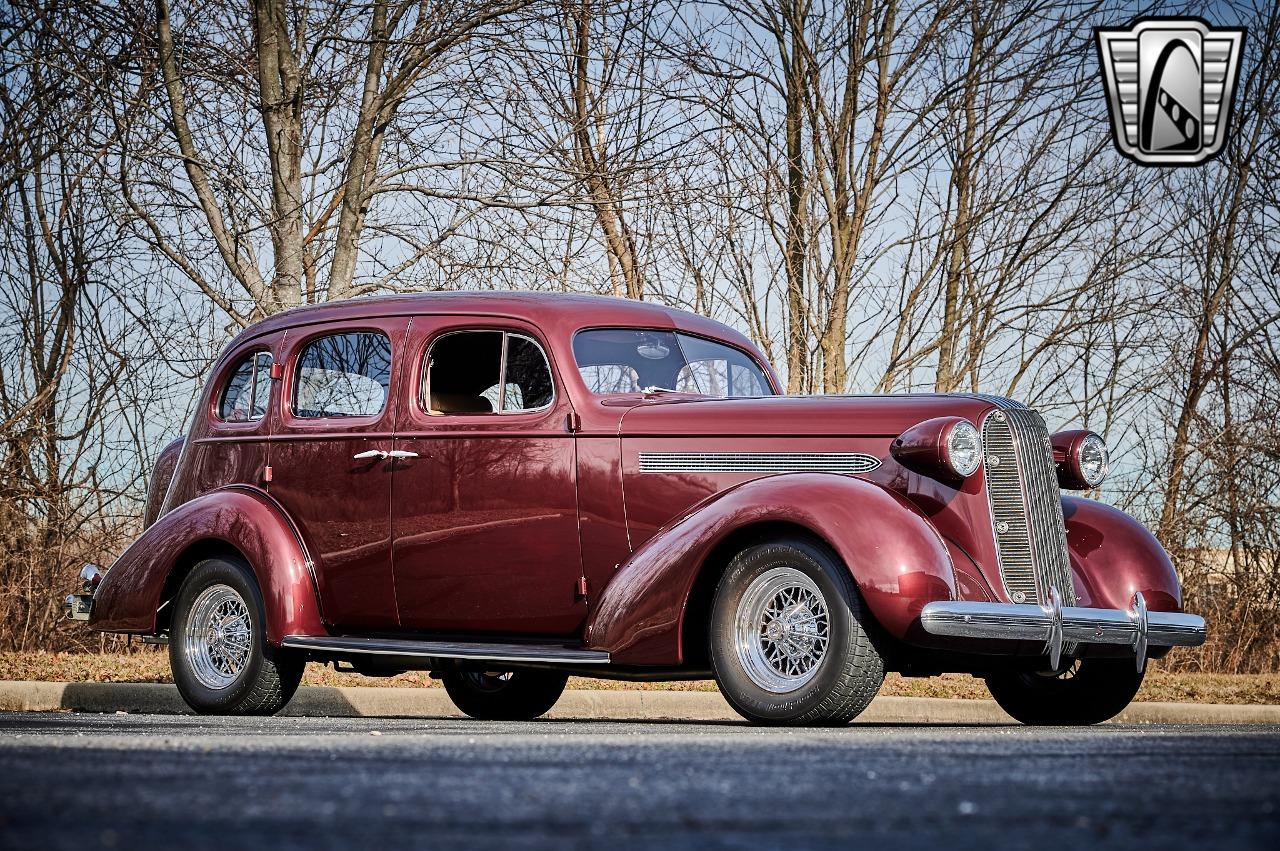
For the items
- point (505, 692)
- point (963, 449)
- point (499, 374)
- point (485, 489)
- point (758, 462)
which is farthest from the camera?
point (505, 692)

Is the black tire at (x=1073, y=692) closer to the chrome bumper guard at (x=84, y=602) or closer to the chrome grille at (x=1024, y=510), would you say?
the chrome grille at (x=1024, y=510)

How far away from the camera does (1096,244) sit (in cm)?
1391

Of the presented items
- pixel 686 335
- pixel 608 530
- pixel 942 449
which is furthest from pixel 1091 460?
pixel 608 530

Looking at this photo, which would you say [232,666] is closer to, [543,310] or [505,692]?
[505,692]

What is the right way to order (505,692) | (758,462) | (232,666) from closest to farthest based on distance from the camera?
(758,462) → (232,666) → (505,692)

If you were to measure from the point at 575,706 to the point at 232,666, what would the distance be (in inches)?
Answer: 99.9

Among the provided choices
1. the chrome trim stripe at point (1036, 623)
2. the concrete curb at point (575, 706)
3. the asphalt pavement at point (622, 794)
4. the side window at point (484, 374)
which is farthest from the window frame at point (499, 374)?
the asphalt pavement at point (622, 794)

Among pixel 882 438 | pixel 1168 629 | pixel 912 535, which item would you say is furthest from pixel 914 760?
pixel 1168 629

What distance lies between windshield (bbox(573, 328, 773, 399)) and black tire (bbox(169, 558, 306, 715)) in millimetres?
2186

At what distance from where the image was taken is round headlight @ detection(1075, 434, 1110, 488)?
7.25 meters

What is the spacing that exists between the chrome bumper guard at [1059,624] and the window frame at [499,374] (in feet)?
7.73

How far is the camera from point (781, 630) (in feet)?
20.4

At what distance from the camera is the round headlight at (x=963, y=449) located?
21.0 feet

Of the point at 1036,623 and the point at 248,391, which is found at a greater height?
the point at 248,391
